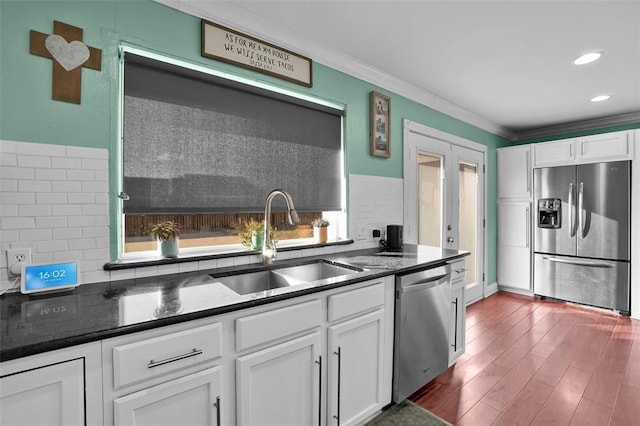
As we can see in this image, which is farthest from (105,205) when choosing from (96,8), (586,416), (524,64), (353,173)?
(524,64)

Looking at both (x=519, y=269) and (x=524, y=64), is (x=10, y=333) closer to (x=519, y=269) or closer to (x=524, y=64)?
(x=524, y=64)

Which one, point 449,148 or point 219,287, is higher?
point 449,148

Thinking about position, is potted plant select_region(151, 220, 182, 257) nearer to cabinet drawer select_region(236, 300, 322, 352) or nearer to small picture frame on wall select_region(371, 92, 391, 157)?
cabinet drawer select_region(236, 300, 322, 352)

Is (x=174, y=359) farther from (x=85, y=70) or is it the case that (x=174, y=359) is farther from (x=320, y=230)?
(x=320, y=230)

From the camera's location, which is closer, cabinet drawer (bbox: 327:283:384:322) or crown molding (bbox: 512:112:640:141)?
cabinet drawer (bbox: 327:283:384:322)

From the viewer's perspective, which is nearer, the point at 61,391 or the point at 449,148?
the point at 61,391

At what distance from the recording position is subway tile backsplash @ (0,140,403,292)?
1.35 metres

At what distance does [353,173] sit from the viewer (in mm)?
2721

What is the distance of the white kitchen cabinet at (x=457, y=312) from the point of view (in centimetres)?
247

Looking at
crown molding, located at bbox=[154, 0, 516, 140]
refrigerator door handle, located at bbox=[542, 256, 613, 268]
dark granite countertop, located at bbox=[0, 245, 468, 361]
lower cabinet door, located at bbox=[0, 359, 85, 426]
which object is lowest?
refrigerator door handle, located at bbox=[542, 256, 613, 268]

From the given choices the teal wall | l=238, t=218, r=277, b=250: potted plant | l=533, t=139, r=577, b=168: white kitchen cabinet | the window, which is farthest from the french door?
the teal wall

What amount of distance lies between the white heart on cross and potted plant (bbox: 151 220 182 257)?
846 millimetres

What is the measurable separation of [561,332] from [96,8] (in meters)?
4.52

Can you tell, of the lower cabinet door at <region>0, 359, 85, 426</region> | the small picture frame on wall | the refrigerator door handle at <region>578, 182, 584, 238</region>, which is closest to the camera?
the lower cabinet door at <region>0, 359, 85, 426</region>
